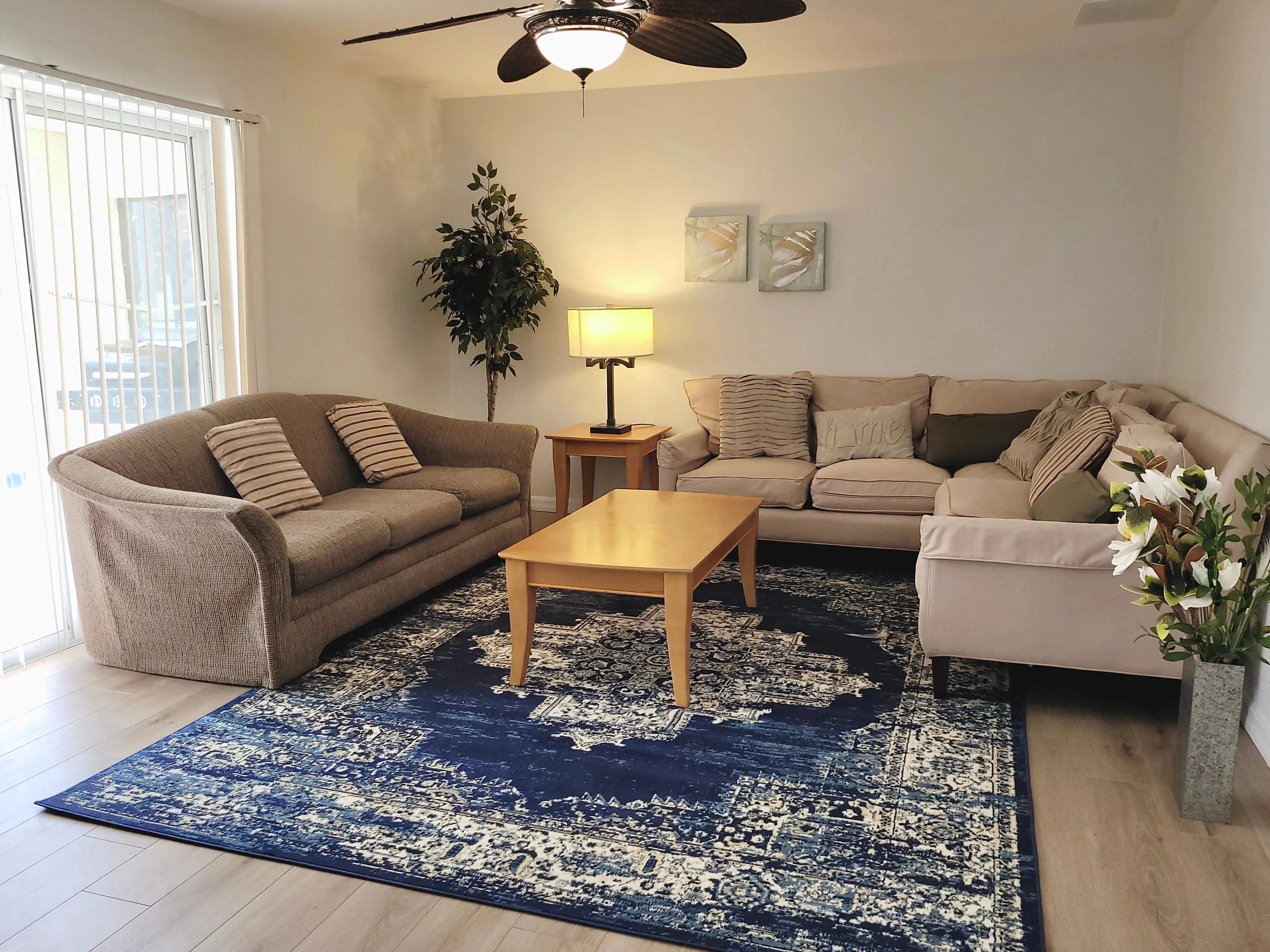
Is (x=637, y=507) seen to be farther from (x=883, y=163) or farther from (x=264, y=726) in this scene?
(x=883, y=163)

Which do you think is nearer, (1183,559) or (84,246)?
(1183,559)

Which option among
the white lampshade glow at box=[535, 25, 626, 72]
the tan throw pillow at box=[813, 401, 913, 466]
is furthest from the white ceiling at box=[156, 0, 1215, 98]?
the tan throw pillow at box=[813, 401, 913, 466]

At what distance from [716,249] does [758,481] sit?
157 cm

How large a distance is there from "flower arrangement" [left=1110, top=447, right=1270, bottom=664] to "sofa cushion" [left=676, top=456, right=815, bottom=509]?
7.42ft

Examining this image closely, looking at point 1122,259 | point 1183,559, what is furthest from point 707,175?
point 1183,559

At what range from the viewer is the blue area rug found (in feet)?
6.72

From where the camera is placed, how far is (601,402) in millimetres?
5922

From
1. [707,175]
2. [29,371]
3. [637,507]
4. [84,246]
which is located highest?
[707,175]

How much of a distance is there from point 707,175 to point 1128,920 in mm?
4438

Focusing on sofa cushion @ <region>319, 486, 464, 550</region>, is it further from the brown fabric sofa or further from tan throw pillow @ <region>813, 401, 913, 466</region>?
tan throw pillow @ <region>813, 401, 913, 466</region>

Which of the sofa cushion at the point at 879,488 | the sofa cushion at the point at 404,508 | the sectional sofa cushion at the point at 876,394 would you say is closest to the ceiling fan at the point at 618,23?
the sofa cushion at the point at 404,508

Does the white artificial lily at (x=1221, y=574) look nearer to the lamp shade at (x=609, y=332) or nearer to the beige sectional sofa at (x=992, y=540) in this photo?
the beige sectional sofa at (x=992, y=540)

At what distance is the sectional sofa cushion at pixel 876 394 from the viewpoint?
5039 millimetres

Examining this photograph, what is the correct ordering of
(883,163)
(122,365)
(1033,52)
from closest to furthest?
(122,365), (1033,52), (883,163)
